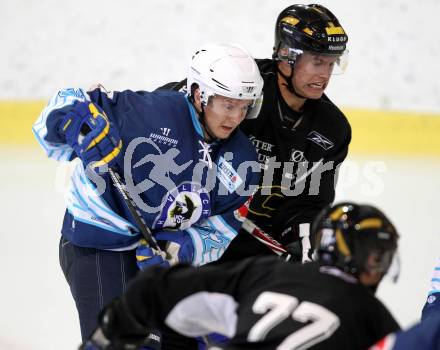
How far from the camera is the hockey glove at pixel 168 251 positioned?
2732mm

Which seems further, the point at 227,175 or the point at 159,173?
the point at 227,175

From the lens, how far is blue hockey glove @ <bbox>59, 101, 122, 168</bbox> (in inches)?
101

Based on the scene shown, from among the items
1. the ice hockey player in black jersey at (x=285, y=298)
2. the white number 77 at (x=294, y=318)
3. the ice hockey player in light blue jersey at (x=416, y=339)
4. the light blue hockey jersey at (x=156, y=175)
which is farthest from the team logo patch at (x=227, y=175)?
the ice hockey player in light blue jersey at (x=416, y=339)

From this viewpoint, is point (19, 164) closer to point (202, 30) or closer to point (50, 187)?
point (50, 187)

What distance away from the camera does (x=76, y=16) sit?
5543 mm

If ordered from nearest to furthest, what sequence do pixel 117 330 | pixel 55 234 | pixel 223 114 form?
pixel 117 330
pixel 223 114
pixel 55 234

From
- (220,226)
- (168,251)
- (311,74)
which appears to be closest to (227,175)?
(220,226)

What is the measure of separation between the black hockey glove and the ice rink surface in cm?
136

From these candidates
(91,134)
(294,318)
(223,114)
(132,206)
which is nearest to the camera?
(294,318)

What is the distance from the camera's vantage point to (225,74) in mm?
2805

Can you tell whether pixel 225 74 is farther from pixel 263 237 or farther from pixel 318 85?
pixel 263 237

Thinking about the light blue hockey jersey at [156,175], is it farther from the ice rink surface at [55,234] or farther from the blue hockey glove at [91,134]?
the ice rink surface at [55,234]

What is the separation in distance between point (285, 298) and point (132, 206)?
985mm

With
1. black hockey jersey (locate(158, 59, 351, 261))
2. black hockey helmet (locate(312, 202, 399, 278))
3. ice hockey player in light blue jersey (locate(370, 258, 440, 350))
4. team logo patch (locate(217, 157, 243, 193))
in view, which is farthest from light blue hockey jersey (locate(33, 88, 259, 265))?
ice hockey player in light blue jersey (locate(370, 258, 440, 350))
